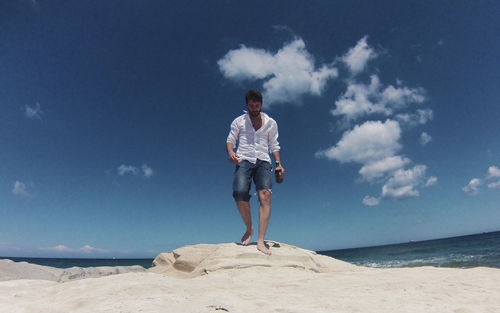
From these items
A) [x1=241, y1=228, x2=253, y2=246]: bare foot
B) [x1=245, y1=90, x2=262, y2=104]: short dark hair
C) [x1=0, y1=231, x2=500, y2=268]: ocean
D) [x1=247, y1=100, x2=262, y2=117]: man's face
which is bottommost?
[x1=0, y1=231, x2=500, y2=268]: ocean

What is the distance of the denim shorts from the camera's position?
12.4 feet

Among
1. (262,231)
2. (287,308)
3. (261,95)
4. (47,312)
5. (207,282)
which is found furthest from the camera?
(261,95)

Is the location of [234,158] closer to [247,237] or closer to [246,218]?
[246,218]

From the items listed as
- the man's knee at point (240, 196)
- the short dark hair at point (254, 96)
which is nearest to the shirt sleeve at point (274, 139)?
the short dark hair at point (254, 96)

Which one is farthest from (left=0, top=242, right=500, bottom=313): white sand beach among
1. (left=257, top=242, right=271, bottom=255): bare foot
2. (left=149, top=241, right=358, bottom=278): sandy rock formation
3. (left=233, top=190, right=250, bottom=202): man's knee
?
(left=233, top=190, right=250, bottom=202): man's knee

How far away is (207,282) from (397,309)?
1.50m

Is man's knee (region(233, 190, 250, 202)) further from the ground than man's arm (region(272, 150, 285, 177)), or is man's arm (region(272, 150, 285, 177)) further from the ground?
man's arm (region(272, 150, 285, 177))

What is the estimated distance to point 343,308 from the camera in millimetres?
1619

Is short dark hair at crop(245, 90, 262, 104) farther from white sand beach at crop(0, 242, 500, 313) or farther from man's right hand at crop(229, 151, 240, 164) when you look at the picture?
white sand beach at crop(0, 242, 500, 313)

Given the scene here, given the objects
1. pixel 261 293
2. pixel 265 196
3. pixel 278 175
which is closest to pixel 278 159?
pixel 278 175

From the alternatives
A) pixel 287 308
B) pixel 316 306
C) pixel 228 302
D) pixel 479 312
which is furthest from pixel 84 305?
pixel 479 312

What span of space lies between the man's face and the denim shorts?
2.41ft

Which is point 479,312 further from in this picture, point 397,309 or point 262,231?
point 262,231

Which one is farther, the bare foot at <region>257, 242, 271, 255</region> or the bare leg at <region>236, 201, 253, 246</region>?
the bare leg at <region>236, 201, 253, 246</region>
